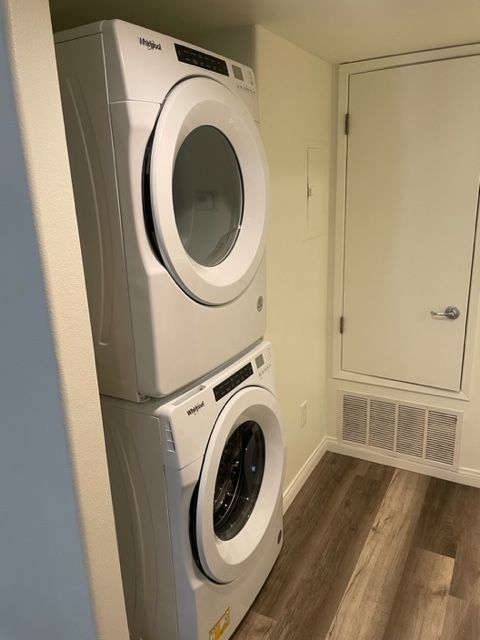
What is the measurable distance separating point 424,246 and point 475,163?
0.40 meters

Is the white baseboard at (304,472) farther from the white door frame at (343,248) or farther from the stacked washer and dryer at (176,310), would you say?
the stacked washer and dryer at (176,310)

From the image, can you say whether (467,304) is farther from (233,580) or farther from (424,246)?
(233,580)

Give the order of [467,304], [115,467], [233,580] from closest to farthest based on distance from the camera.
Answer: [115,467], [233,580], [467,304]

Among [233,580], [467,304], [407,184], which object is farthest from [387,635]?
[407,184]

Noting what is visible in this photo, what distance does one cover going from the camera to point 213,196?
5.18 feet

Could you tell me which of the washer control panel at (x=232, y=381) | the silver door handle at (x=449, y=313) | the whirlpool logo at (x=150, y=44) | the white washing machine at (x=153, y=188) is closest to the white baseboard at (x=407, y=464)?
the silver door handle at (x=449, y=313)

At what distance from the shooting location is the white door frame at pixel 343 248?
2.11 m

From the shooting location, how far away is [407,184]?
7.41 feet

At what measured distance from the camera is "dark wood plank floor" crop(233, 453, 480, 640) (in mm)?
1723

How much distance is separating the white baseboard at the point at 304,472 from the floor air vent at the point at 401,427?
0.12m

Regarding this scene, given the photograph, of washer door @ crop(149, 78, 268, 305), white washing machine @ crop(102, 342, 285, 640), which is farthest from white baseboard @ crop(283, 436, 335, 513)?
washer door @ crop(149, 78, 268, 305)

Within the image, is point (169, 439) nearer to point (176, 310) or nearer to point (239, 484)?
point (176, 310)

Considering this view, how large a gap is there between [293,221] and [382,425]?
1.20 metres

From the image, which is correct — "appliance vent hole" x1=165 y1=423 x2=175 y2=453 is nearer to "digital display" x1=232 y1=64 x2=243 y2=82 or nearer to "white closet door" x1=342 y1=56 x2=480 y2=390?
"digital display" x1=232 y1=64 x2=243 y2=82
